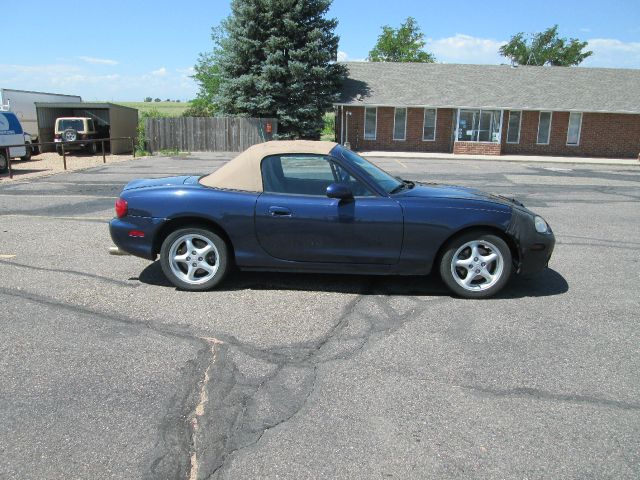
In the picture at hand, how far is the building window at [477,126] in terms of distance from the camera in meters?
28.2

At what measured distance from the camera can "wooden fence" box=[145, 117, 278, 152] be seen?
28000 mm

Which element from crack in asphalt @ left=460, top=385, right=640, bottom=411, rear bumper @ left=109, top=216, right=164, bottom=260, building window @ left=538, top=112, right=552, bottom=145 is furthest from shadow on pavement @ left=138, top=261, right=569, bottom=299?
building window @ left=538, top=112, right=552, bottom=145

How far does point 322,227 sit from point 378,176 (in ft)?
2.84

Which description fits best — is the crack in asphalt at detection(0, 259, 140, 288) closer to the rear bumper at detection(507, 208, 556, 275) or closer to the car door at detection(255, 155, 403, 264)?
the car door at detection(255, 155, 403, 264)

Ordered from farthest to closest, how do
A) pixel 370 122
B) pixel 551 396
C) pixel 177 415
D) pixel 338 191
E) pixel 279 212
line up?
pixel 370 122
pixel 279 212
pixel 338 191
pixel 551 396
pixel 177 415

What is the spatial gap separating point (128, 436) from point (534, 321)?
3299 mm

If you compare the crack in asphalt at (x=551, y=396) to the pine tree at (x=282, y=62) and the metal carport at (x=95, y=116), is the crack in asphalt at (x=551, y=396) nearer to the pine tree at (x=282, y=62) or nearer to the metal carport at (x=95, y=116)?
the pine tree at (x=282, y=62)

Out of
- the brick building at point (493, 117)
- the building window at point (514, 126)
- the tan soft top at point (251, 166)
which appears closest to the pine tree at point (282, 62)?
the brick building at point (493, 117)

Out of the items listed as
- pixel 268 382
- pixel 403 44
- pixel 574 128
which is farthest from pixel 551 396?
pixel 403 44

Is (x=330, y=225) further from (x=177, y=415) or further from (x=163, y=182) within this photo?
(x=177, y=415)

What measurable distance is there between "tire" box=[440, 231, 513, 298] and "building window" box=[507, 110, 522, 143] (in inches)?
1038

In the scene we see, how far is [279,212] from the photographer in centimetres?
475

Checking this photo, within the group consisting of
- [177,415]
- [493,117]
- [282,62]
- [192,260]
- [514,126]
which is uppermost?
[282,62]

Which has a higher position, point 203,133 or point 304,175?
point 203,133
